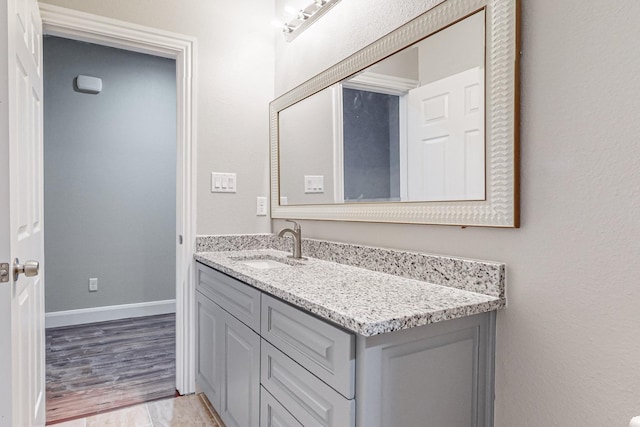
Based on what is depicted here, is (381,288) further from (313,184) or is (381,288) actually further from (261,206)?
(261,206)

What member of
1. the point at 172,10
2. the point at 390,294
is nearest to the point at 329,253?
the point at 390,294

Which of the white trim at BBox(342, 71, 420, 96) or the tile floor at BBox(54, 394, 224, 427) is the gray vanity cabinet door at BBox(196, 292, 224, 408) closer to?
the tile floor at BBox(54, 394, 224, 427)

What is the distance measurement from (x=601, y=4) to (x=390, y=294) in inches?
35.4

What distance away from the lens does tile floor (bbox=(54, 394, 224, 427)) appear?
196 centimetres

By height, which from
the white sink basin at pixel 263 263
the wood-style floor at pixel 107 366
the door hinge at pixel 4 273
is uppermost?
the door hinge at pixel 4 273

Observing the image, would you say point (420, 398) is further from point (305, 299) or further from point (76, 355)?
point (76, 355)

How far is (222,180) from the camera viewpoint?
2.36m

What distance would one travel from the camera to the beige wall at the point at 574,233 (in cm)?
93

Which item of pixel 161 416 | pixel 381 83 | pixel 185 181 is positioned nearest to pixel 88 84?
pixel 185 181

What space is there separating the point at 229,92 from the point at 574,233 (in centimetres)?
192

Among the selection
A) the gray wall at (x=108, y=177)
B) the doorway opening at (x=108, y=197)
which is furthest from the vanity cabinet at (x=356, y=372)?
the gray wall at (x=108, y=177)

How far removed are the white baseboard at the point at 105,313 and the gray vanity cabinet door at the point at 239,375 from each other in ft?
7.22

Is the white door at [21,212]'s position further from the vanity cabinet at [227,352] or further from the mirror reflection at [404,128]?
the mirror reflection at [404,128]

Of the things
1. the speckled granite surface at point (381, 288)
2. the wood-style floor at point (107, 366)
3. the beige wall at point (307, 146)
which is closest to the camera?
the speckled granite surface at point (381, 288)
